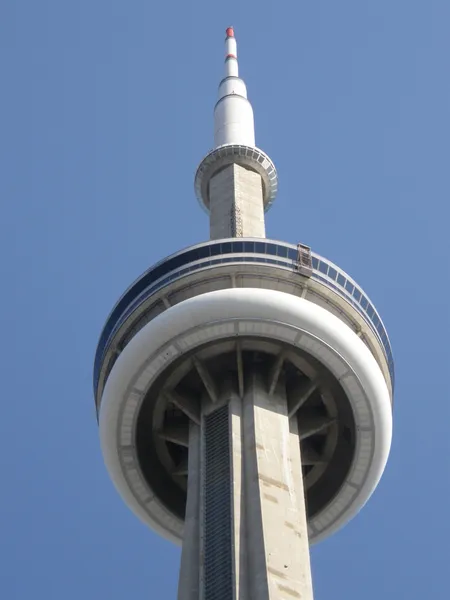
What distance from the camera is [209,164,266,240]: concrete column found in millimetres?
57250

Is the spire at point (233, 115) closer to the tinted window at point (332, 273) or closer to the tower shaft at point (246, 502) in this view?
the tinted window at point (332, 273)

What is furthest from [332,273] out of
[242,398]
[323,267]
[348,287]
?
[242,398]

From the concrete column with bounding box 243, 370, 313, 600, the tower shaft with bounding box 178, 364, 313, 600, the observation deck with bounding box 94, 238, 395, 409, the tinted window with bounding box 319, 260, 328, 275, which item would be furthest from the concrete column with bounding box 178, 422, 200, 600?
the tinted window with bounding box 319, 260, 328, 275

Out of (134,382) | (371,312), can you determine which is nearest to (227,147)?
(371,312)

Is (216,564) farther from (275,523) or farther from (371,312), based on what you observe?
(371,312)

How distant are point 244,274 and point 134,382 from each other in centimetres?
625

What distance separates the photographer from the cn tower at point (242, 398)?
43.3m

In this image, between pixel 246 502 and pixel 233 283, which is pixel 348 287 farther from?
pixel 246 502

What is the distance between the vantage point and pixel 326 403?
4866 centimetres

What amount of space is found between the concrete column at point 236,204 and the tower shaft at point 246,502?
35.8 ft

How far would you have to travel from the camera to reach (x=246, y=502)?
4269cm

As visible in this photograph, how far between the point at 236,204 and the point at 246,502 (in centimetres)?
2023

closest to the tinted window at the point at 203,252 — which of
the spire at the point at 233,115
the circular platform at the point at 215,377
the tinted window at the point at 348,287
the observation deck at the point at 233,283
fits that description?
the observation deck at the point at 233,283

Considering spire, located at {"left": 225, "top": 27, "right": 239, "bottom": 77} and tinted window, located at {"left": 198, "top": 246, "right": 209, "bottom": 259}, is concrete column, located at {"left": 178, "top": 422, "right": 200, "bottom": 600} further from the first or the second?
spire, located at {"left": 225, "top": 27, "right": 239, "bottom": 77}
